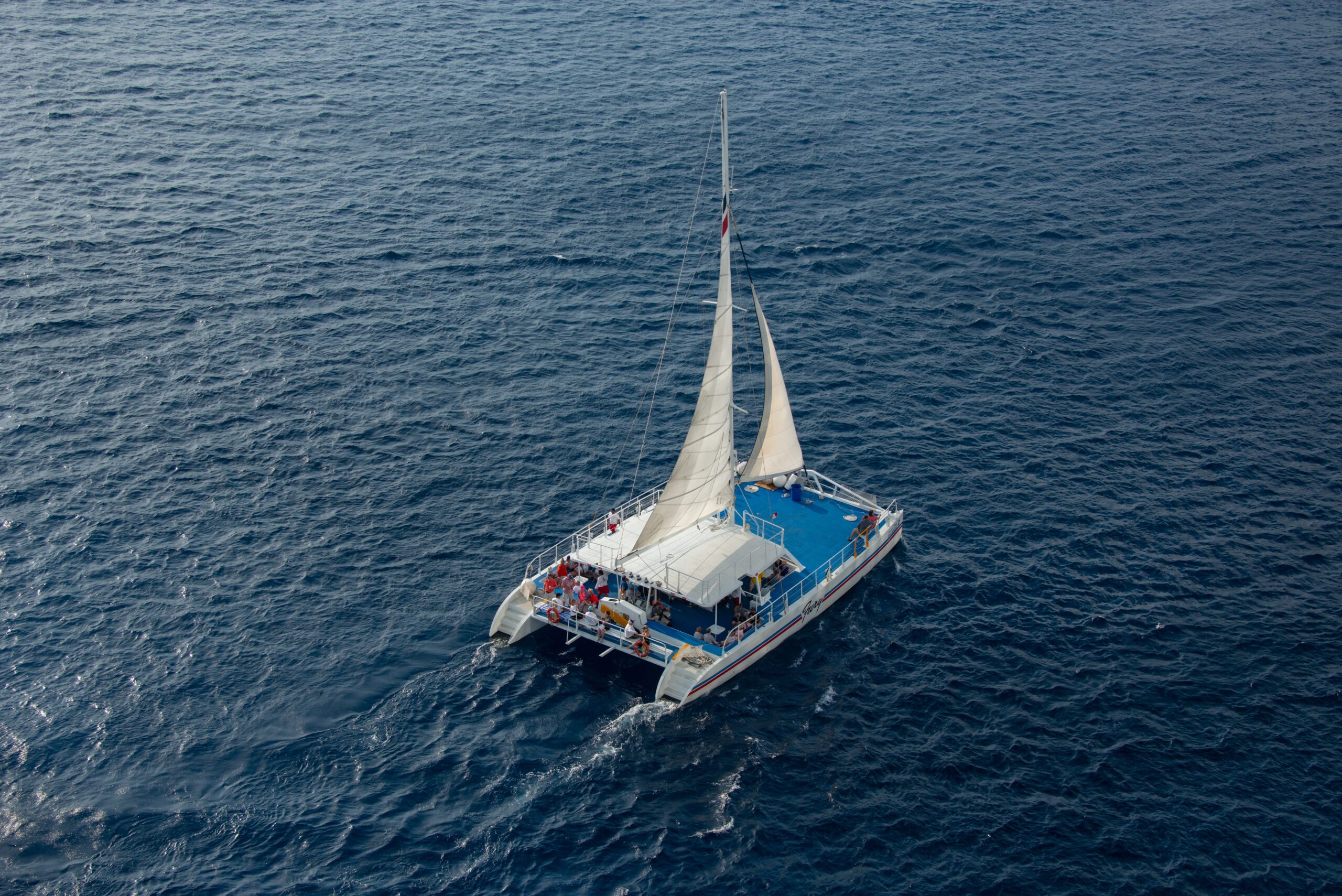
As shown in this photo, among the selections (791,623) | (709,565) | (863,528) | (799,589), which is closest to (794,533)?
(863,528)

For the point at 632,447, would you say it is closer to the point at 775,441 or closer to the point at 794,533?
the point at 775,441

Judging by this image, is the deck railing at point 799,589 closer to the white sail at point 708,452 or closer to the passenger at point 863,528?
the passenger at point 863,528

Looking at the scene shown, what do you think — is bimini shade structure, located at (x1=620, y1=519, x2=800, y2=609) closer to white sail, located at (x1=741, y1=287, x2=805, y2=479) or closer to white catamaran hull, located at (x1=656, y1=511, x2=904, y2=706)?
white catamaran hull, located at (x1=656, y1=511, x2=904, y2=706)

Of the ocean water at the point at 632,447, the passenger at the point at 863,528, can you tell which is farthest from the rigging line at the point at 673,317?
the passenger at the point at 863,528

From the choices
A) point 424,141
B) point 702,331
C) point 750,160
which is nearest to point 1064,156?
point 750,160

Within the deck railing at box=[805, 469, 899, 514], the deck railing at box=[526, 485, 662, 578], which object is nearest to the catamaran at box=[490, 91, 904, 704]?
the deck railing at box=[526, 485, 662, 578]
